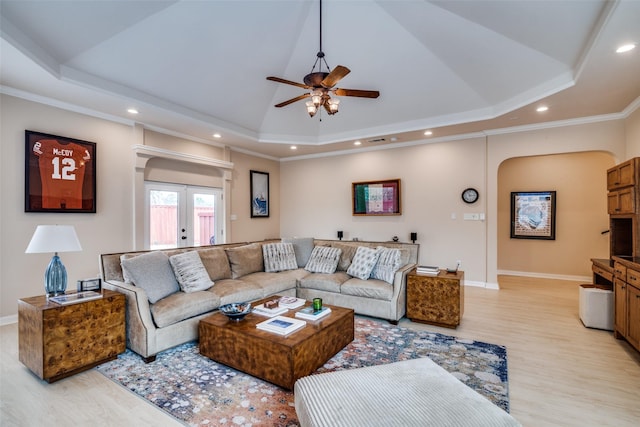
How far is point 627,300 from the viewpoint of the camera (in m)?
2.87

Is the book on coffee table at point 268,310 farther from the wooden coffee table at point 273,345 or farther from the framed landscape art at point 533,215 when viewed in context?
the framed landscape art at point 533,215

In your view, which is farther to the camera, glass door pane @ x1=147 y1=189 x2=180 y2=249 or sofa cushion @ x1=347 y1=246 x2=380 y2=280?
glass door pane @ x1=147 y1=189 x2=180 y2=249

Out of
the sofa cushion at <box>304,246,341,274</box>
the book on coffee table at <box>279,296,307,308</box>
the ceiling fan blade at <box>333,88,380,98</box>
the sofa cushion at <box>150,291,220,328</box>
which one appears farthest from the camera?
the sofa cushion at <box>304,246,341,274</box>

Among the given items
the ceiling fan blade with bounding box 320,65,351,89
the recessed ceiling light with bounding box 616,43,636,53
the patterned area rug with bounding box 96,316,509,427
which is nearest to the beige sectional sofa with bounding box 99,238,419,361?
the patterned area rug with bounding box 96,316,509,427

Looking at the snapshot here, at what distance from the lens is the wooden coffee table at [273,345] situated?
2191 millimetres

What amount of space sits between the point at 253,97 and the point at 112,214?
279 cm

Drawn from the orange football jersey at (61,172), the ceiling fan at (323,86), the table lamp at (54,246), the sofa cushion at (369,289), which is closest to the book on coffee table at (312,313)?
the sofa cushion at (369,289)

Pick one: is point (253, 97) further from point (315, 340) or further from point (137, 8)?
point (315, 340)

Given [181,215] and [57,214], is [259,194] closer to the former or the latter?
[181,215]

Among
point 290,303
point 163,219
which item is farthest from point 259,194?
point 290,303

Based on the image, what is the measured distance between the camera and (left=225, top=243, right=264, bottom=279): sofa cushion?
4094 millimetres

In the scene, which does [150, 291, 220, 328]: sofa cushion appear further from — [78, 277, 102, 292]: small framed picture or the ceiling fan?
the ceiling fan

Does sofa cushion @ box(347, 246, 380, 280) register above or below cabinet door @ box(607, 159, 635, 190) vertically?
below

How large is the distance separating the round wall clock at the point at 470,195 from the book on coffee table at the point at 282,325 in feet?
13.7
